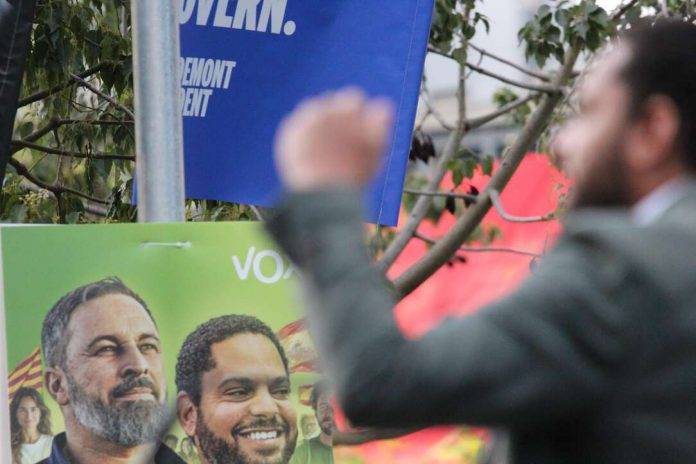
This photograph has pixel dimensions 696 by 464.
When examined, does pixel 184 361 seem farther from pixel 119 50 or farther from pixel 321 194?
pixel 119 50

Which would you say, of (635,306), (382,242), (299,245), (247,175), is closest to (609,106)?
(635,306)

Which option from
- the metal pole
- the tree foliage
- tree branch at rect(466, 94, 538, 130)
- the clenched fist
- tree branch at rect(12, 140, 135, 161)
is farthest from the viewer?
tree branch at rect(466, 94, 538, 130)

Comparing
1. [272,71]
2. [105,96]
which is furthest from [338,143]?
[105,96]

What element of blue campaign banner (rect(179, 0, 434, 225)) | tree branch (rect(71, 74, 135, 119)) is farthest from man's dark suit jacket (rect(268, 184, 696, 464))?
tree branch (rect(71, 74, 135, 119))

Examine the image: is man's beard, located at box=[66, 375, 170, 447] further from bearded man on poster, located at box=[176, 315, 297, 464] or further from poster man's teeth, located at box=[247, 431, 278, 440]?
poster man's teeth, located at box=[247, 431, 278, 440]

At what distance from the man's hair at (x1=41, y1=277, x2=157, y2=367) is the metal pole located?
0.26 m

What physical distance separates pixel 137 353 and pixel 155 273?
7.2 inches

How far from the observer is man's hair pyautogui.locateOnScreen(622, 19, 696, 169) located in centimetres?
136

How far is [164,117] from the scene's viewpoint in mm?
2973

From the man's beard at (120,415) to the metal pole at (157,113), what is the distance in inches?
17.8

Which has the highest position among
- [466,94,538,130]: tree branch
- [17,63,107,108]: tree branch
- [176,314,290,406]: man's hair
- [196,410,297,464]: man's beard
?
[17,63,107,108]: tree branch

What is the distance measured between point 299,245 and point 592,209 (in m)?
0.32

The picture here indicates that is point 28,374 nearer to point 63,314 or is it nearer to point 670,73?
point 63,314

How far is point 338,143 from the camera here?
1334 millimetres
